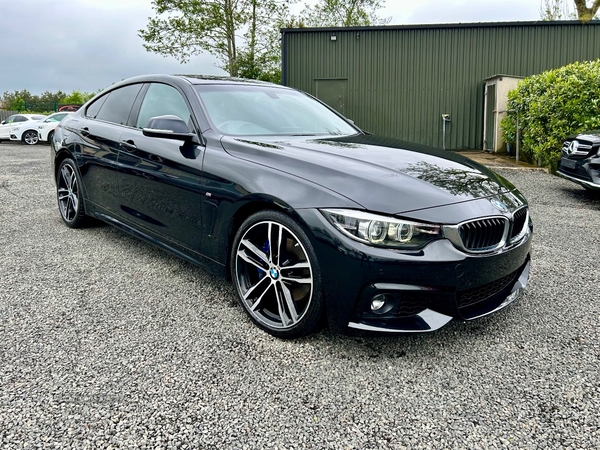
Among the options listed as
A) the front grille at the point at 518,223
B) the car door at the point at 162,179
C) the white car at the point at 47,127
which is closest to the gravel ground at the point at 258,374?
the car door at the point at 162,179

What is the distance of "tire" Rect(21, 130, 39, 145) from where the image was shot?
784 inches

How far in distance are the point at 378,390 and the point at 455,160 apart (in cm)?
166

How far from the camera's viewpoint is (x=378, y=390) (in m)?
2.21

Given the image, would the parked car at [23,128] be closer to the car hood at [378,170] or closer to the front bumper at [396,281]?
the car hood at [378,170]

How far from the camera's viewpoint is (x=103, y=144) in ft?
13.6

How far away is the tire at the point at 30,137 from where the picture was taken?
19.9 meters

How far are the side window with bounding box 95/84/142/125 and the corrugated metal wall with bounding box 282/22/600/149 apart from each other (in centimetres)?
1133

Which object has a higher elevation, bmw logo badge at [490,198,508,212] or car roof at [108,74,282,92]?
car roof at [108,74,282,92]

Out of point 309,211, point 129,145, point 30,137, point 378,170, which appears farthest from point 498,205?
point 30,137

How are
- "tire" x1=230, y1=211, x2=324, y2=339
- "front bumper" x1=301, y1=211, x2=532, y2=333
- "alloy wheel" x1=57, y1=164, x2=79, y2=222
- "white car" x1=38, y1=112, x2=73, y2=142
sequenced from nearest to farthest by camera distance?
1. "front bumper" x1=301, y1=211, x2=532, y2=333
2. "tire" x1=230, y1=211, x2=324, y2=339
3. "alloy wheel" x1=57, y1=164, x2=79, y2=222
4. "white car" x1=38, y1=112, x2=73, y2=142

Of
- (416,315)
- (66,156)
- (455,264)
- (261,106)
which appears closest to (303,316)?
(416,315)

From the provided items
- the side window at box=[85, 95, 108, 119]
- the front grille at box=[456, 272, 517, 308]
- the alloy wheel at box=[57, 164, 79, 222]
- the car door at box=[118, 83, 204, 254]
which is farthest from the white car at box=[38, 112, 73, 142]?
the front grille at box=[456, 272, 517, 308]

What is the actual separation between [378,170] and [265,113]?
129 cm

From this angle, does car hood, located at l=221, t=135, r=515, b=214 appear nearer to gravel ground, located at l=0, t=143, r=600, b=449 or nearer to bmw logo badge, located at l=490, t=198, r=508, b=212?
bmw logo badge, located at l=490, t=198, r=508, b=212
